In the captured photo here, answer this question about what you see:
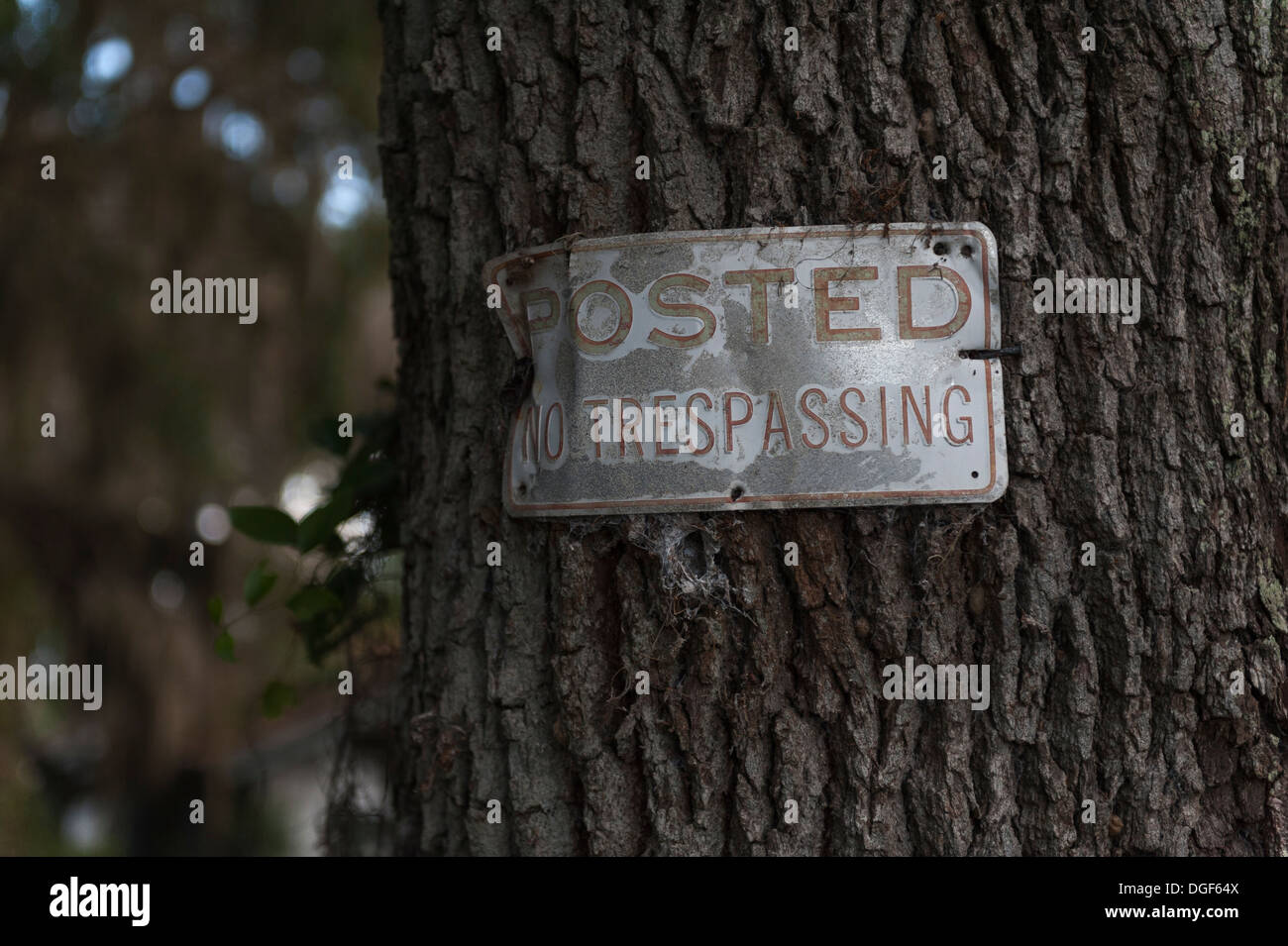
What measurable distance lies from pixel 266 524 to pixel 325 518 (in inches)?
4.5

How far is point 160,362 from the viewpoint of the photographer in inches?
126

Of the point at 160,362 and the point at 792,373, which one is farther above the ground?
the point at 160,362

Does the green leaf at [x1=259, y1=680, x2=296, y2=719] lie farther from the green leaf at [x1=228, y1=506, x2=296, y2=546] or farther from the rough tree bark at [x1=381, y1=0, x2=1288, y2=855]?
the rough tree bark at [x1=381, y1=0, x2=1288, y2=855]

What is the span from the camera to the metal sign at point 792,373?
1.11 m

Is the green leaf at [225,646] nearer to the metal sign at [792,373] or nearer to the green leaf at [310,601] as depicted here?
the green leaf at [310,601]

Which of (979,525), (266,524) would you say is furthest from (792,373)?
(266,524)

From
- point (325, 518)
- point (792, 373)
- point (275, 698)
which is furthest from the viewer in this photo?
point (275, 698)

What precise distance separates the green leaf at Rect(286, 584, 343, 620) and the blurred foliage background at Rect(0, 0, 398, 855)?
55.6 inches

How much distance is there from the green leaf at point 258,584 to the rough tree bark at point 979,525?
662mm

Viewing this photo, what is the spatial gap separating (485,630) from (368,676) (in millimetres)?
662

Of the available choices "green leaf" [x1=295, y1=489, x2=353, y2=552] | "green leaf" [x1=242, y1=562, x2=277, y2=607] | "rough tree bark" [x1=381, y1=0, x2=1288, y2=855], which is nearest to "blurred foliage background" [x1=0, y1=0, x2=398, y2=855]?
"green leaf" [x1=242, y1=562, x2=277, y2=607]

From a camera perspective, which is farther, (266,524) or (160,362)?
(160,362)

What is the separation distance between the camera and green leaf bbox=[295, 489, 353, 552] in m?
1.56

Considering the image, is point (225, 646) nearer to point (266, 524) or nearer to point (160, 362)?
point (266, 524)
